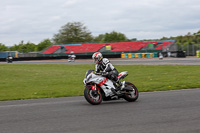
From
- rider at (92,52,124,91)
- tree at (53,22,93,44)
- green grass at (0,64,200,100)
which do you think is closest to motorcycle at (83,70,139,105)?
rider at (92,52,124,91)

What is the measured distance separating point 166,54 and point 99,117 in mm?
48196

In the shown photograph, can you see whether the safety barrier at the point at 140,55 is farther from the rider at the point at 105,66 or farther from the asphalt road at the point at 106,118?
the asphalt road at the point at 106,118

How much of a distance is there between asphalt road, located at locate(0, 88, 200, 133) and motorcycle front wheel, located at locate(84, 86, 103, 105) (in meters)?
0.22

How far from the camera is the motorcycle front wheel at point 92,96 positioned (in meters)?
8.98

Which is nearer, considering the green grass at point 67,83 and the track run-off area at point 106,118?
the track run-off area at point 106,118

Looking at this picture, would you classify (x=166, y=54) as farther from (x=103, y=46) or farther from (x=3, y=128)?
(x=3, y=128)

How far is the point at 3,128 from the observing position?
6.11m

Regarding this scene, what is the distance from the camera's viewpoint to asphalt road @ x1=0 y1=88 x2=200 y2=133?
19.1ft

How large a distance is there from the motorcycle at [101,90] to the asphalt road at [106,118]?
0.40m

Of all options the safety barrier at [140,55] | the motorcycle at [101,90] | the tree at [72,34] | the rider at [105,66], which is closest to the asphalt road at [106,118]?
the motorcycle at [101,90]

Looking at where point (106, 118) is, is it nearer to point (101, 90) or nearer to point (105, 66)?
point (101, 90)

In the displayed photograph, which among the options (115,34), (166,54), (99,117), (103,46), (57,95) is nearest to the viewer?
(99,117)

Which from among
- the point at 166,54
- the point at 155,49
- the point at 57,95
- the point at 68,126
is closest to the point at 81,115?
the point at 68,126

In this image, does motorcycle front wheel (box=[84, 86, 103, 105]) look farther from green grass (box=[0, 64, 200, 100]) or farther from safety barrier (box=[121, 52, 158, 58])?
safety barrier (box=[121, 52, 158, 58])
